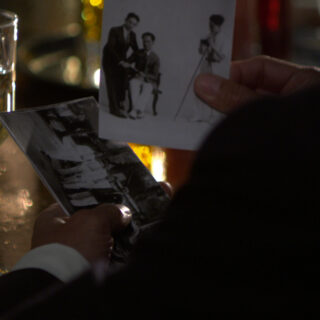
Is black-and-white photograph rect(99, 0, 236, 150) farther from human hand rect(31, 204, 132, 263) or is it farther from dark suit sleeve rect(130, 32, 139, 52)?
human hand rect(31, 204, 132, 263)

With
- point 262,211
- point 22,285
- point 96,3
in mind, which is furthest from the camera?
point 96,3

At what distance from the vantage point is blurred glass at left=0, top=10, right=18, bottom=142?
0.73 meters

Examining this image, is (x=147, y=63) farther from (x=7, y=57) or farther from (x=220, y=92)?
(x=7, y=57)

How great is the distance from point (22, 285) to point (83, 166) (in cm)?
21

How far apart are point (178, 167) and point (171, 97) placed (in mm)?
209

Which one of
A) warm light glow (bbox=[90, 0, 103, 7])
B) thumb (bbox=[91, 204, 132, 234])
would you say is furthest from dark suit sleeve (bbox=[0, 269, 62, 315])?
warm light glow (bbox=[90, 0, 103, 7])

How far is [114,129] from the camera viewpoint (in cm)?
64

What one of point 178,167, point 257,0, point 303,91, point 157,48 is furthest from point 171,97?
point 257,0

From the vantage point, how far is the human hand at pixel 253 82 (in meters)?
0.60

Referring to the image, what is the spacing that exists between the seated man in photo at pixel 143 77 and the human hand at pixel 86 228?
12cm

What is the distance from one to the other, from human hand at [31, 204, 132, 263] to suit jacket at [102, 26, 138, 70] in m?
0.16

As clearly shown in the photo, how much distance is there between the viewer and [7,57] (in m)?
0.73

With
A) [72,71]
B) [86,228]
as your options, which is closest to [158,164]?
[86,228]

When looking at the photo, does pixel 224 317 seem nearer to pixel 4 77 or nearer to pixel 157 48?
pixel 157 48
